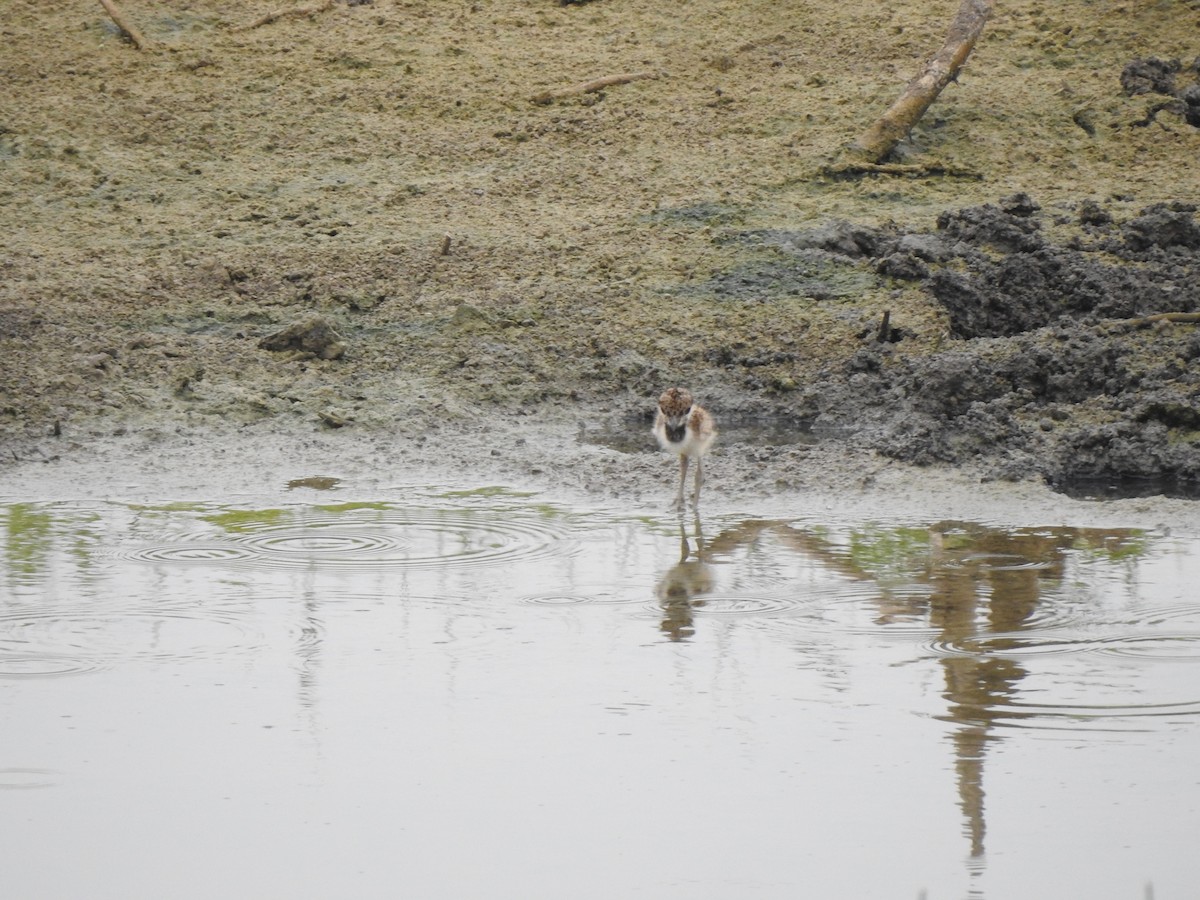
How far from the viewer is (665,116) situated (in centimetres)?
1456

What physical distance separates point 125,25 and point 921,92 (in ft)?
24.9

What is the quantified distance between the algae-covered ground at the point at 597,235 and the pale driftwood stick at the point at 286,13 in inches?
1.6

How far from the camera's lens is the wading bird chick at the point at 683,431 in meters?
8.95

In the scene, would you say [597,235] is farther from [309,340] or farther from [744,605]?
[744,605]

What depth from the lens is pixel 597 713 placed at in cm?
556

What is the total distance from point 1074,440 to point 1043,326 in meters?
1.81

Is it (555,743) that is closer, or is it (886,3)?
(555,743)

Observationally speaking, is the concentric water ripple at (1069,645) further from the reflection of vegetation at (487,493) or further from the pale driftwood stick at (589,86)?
the pale driftwood stick at (589,86)

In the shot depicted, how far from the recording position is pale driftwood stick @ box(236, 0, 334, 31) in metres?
16.1

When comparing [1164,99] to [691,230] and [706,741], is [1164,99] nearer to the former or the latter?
[691,230]

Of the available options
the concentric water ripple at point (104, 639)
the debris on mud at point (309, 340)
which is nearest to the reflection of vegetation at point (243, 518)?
the concentric water ripple at point (104, 639)

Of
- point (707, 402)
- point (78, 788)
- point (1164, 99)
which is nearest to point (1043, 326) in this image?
point (707, 402)

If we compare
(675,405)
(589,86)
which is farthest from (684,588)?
(589,86)

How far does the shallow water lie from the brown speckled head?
96 cm
